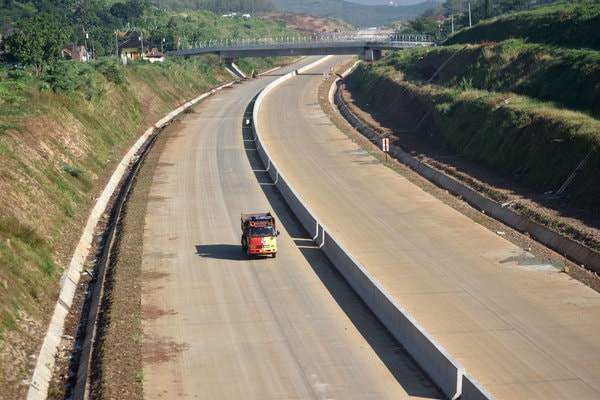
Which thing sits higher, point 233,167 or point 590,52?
point 590,52

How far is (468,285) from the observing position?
1421 inches

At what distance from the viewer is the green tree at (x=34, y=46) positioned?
94225 mm

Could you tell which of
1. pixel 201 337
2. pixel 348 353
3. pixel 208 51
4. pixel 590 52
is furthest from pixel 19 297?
pixel 208 51

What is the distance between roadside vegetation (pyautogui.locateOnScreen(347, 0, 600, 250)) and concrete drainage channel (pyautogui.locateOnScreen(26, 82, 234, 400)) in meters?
20.9

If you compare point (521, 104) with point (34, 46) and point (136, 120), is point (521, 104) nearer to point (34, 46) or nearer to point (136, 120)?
point (136, 120)

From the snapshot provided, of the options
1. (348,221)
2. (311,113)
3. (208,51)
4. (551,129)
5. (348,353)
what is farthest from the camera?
(208,51)

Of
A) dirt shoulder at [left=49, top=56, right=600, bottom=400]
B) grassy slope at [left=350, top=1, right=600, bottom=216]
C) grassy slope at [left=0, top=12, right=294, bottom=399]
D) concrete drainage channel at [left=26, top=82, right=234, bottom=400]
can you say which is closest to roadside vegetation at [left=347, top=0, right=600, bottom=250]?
grassy slope at [left=350, top=1, right=600, bottom=216]

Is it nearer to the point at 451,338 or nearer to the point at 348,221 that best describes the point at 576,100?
the point at 348,221

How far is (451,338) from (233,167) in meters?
36.7

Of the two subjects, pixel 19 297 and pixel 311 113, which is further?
pixel 311 113

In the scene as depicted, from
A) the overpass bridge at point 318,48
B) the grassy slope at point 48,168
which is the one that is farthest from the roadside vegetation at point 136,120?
the overpass bridge at point 318,48

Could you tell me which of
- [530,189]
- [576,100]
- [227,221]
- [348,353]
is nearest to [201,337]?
[348,353]

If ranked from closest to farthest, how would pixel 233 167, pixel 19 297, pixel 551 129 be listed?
pixel 19 297
pixel 551 129
pixel 233 167

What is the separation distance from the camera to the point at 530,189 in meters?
51.4
